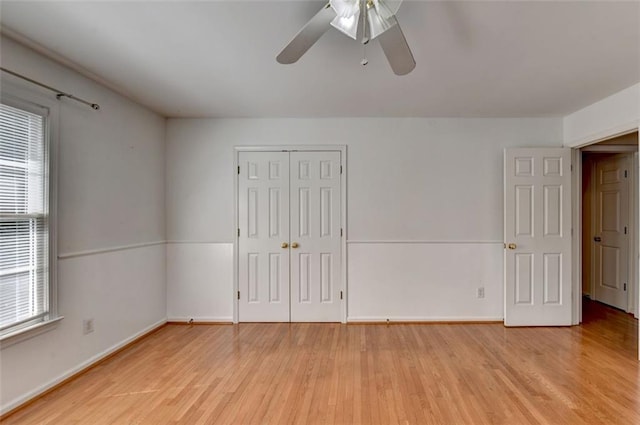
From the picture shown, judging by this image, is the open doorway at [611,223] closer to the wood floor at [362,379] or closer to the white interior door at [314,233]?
the wood floor at [362,379]

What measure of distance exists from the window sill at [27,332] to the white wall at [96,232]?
0.03m

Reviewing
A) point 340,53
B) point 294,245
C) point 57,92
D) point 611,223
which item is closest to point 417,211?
point 294,245

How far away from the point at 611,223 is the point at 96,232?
20.2 feet

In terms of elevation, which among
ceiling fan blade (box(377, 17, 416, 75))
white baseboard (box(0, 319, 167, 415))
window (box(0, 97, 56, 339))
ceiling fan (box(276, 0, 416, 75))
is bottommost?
white baseboard (box(0, 319, 167, 415))

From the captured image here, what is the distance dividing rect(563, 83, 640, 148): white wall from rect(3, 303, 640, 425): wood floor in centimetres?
204

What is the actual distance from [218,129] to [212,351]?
2.45m

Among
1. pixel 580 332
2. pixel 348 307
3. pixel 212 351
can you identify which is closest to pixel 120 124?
pixel 212 351

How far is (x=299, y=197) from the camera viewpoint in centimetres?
401

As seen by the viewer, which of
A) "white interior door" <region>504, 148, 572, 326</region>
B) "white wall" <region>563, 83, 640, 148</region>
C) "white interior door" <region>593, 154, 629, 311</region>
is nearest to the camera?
"white wall" <region>563, 83, 640, 148</region>

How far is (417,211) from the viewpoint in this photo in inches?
157

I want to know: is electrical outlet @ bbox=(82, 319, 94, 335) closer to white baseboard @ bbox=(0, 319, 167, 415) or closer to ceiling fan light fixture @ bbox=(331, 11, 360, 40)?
white baseboard @ bbox=(0, 319, 167, 415)

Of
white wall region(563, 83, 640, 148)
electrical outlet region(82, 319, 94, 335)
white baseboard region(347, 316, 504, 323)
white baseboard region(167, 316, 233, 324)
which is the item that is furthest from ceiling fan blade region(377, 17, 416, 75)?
white baseboard region(167, 316, 233, 324)

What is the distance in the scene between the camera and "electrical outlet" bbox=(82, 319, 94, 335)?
2786mm

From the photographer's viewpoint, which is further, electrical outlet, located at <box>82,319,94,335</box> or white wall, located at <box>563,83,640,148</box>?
white wall, located at <box>563,83,640,148</box>
